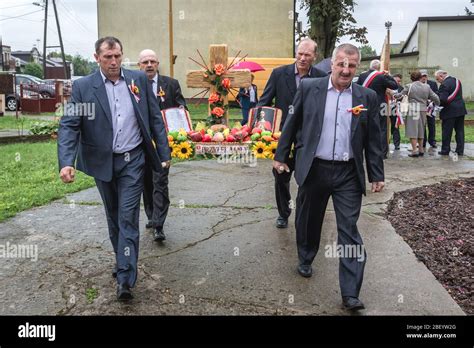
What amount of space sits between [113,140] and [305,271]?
2020 millimetres

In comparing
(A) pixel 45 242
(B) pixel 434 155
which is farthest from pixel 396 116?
(A) pixel 45 242

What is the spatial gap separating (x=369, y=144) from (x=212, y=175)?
561 centimetres

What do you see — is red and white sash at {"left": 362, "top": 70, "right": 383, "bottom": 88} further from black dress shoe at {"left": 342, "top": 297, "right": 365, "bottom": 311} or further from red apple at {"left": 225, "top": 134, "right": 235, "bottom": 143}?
black dress shoe at {"left": 342, "top": 297, "right": 365, "bottom": 311}

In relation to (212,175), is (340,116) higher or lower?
higher

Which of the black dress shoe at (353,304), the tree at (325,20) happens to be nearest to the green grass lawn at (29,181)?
the black dress shoe at (353,304)

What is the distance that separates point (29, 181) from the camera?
8.90 m

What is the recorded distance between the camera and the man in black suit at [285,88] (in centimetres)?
571

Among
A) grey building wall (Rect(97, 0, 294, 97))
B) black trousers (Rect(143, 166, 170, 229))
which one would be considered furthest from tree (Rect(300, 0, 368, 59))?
black trousers (Rect(143, 166, 170, 229))

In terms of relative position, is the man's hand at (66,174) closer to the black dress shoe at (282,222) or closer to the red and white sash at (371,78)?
the black dress shoe at (282,222)

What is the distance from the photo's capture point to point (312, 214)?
4523 millimetres

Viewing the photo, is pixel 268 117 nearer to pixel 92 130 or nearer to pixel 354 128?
pixel 354 128

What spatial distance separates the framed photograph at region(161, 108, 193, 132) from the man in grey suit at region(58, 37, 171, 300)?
43.6 inches

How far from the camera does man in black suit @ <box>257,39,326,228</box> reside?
571 cm
